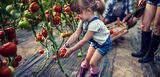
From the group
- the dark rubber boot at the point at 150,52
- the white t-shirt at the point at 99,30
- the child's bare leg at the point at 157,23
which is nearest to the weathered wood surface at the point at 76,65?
the dark rubber boot at the point at 150,52

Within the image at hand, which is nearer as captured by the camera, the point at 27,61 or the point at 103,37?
the point at 103,37

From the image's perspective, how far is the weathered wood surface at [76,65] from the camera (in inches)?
125

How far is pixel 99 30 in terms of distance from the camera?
283 centimetres

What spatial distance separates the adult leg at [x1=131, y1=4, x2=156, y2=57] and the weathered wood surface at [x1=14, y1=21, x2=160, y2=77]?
0.60 ft

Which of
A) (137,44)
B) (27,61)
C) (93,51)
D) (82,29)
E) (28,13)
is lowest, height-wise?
(137,44)

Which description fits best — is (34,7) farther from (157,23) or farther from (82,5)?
(157,23)

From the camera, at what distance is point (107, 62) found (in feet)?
12.4

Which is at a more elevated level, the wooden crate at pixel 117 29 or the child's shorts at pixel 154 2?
the child's shorts at pixel 154 2

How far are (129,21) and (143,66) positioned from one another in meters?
1.46

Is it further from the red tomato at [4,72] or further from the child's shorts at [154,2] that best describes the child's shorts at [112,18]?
the red tomato at [4,72]

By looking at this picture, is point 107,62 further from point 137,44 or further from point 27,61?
point 137,44

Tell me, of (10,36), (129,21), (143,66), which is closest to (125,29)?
(129,21)

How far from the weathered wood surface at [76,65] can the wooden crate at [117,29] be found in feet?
0.73

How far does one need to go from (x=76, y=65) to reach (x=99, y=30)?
0.81m
